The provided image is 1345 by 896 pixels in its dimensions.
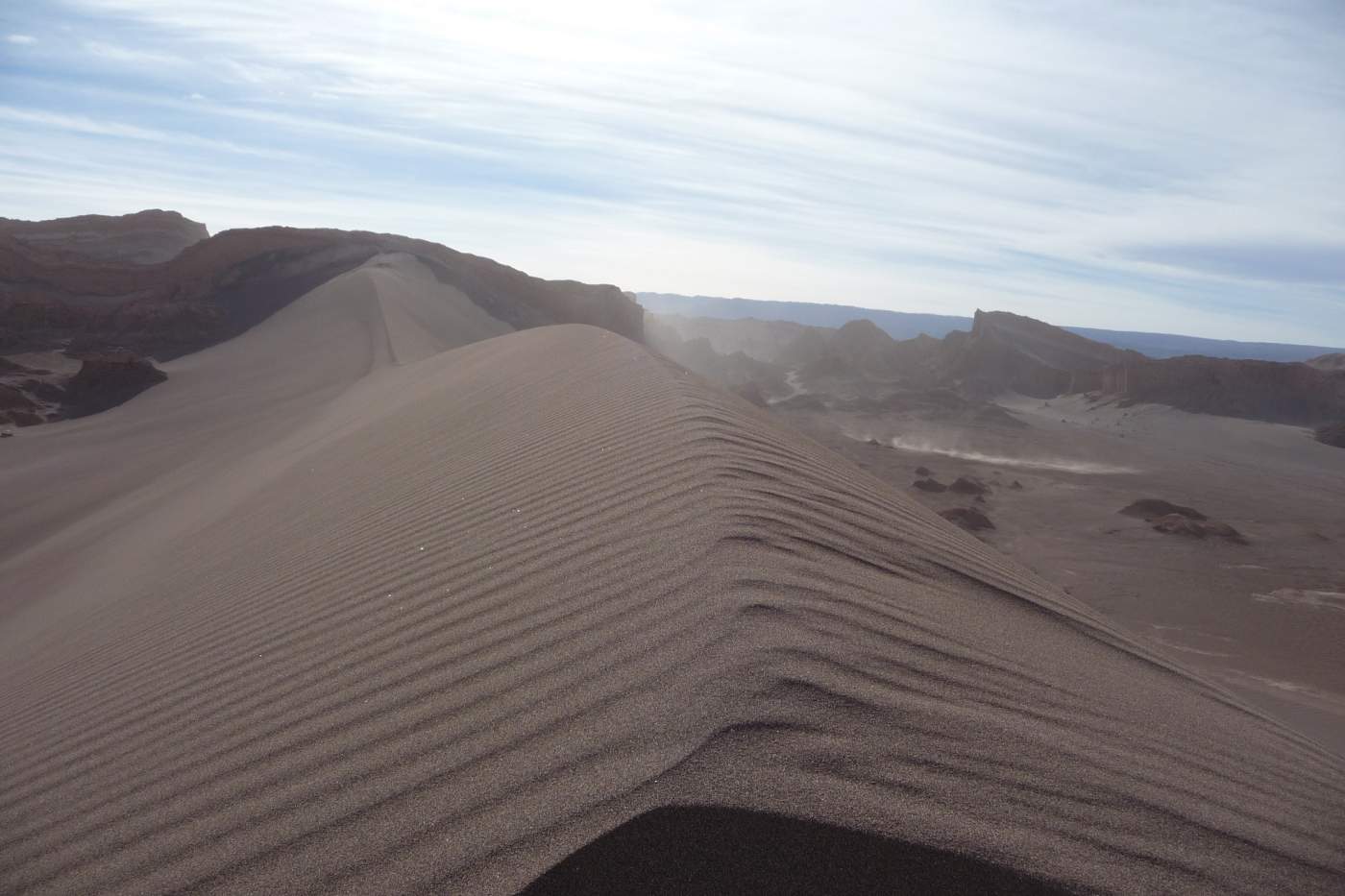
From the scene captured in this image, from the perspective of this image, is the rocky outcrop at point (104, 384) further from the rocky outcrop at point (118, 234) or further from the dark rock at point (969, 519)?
the rocky outcrop at point (118, 234)

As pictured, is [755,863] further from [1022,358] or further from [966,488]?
[1022,358]

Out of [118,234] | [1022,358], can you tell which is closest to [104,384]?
[118,234]

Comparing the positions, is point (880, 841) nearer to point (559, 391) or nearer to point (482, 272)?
point (559, 391)

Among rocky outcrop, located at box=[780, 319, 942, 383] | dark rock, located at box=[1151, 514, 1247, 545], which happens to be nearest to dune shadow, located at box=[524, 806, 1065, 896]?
dark rock, located at box=[1151, 514, 1247, 545]

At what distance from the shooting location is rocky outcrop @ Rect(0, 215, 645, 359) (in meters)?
25.6

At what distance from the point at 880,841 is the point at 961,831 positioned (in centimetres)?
18

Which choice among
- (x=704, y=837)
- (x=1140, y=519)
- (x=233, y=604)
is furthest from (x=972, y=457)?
(x=704, y=837)

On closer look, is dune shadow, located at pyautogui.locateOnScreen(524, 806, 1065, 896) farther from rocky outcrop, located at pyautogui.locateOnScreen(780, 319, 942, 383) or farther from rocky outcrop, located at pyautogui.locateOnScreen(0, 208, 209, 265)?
rocky outcrop, located at pyautogui.locateOnScreen(780, 319, 942, 383)

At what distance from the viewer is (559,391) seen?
7.68 meters

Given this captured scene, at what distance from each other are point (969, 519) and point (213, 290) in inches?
943

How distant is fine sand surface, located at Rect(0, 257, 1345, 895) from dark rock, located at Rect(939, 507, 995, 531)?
11936mm

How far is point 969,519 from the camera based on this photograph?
17.3m

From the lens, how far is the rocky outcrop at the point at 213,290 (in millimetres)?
25625

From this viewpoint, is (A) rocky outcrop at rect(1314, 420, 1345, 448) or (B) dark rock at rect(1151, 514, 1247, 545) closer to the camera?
(B) dark rock at rect(1151, 514, 1247, 545)
